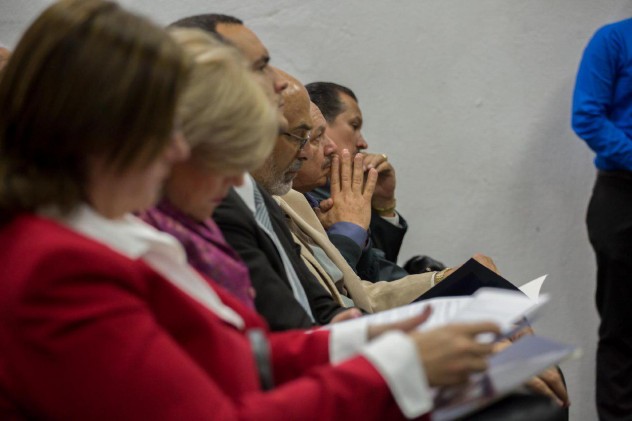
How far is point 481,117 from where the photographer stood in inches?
147

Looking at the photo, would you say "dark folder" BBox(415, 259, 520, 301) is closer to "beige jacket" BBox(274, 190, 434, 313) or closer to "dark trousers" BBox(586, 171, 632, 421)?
"beige jacket" BBox(274, 190, 434, 313)

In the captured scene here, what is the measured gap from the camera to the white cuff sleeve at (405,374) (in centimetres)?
107

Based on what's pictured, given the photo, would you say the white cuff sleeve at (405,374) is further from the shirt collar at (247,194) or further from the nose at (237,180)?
the shirt collar at (247,194)

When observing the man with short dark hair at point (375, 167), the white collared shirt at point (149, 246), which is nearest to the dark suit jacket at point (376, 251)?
the man with short dark hair at point (375, 167)

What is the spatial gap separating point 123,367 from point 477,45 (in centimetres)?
298

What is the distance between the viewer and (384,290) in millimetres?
2324

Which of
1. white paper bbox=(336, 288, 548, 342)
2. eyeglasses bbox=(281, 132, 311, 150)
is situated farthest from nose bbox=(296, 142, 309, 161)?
white paper bbox=(336, 288, 548, 342)

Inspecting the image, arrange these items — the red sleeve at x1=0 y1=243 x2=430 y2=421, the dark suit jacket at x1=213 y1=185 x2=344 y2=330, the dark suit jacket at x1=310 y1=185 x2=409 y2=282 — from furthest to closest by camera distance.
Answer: the dark suit jacket at x1=310 y1=185 x2=409 y2=282
the dark suit jacket at x1=213 y1=185 x2=344 y2=330
the red sleeve at x1=0 y1=243 x2=430 y2=421

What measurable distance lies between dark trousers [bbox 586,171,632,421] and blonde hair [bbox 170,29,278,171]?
2530 mm

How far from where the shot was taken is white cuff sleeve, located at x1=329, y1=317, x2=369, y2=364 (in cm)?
129

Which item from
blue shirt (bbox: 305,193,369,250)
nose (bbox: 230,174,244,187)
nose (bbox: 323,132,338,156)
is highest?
nose (bbox: 230,174,244,187)

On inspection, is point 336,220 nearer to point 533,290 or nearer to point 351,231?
point 351,231

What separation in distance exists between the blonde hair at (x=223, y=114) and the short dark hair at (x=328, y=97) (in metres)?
1.90

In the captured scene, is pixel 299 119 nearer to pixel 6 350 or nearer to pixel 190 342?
pixel 190 342
